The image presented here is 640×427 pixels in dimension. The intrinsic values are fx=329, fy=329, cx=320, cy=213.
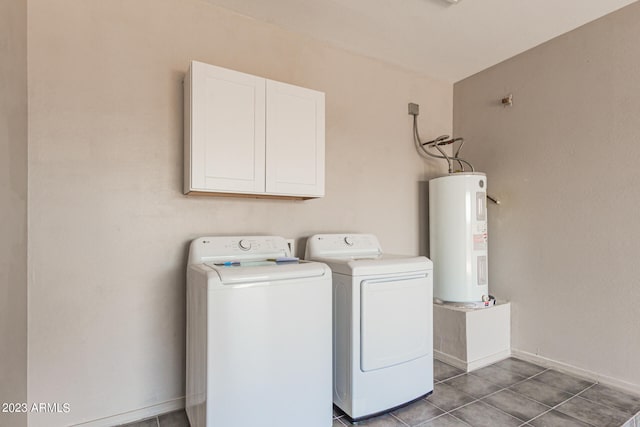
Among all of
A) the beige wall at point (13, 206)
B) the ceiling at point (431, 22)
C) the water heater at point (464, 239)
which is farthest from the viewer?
the water heater at point (464, 239)

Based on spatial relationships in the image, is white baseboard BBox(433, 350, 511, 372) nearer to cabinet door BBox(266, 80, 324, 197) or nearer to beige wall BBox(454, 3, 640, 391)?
beige wall BBox(454, 3, 640, 391)

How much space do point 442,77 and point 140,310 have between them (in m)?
3.23

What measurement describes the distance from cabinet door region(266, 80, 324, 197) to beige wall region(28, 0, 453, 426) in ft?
0.98

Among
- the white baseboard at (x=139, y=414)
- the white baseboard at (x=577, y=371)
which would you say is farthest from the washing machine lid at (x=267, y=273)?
the white baseboard at (x=577, y=371)

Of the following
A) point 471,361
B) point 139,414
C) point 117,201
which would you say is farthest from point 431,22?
point 139,414

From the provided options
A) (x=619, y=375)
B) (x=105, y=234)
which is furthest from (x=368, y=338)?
(x=619, y=375)

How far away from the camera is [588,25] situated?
2359 millimetres

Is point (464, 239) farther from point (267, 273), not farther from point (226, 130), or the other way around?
point (226, 130)

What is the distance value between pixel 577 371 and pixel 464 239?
3.88 ft

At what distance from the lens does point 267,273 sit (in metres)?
1.54

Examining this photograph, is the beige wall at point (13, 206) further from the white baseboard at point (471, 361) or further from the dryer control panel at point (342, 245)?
the white baseboard at point (471, 361)

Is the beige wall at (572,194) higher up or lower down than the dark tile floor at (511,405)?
higher up

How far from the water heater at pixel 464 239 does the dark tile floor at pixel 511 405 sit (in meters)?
0.63

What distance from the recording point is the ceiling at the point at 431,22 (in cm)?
215
